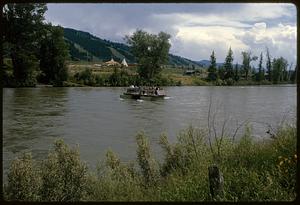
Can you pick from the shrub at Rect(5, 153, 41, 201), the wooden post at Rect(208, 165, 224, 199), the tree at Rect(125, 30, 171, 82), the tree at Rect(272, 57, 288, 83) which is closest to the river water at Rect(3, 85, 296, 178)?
the tree at Rect(272, 57, 288, 83)

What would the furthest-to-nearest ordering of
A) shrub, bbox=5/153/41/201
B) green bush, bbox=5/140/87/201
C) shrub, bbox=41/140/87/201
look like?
1. shrub, bbox=41/140/87/201
2. green bush, bbox=5/140/87/201
3. shrub, bbox=5/153/41/201

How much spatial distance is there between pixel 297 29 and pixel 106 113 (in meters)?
14.1

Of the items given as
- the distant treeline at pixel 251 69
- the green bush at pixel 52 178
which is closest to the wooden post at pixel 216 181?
the distant treeline at pixel 251 69

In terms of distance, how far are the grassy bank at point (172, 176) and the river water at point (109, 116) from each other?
316cm

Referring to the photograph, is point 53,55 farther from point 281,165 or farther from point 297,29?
point 297,29

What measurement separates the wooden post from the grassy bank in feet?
0.17

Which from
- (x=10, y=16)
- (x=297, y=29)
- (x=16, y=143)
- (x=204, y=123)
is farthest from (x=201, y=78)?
(x=297, y=29)

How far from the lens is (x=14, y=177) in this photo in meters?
3.91

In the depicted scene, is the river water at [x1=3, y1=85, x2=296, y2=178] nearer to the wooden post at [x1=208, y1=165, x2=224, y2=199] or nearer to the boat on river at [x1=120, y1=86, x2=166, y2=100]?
the boat on river at [x1=120, y1=86, x2=166, y2=100]

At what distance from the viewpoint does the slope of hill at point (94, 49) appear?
18.3 feet

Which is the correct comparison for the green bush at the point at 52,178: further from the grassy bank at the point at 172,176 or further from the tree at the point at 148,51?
the tree at the point at 148,51

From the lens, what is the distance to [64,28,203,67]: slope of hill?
18.3 feet

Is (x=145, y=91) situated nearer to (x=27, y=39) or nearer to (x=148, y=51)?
(x=148, y=51)

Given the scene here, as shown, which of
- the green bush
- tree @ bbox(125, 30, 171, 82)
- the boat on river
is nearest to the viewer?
the green bush
